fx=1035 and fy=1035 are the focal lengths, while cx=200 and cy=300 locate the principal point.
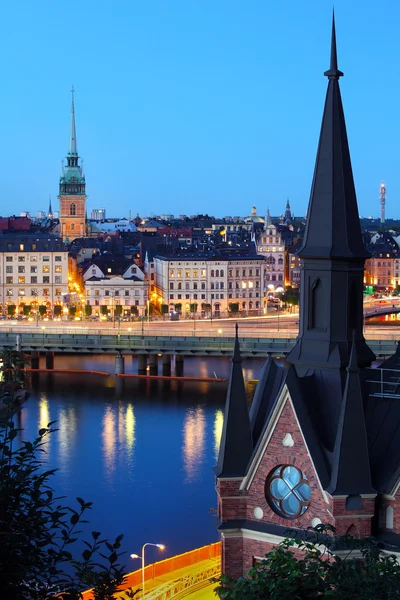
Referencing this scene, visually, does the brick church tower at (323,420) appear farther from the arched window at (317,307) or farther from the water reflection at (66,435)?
the water reflection at (66,435)

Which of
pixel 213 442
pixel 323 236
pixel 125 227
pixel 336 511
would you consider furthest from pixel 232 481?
pixel 125 227

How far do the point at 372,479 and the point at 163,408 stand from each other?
3315cm

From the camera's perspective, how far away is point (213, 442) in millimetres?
36625

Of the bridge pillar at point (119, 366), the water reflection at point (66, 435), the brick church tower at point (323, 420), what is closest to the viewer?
the brick church tower at point (323, 420)

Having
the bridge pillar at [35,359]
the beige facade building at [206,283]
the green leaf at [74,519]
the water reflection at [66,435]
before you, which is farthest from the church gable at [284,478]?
the beige facade building at [206,283]

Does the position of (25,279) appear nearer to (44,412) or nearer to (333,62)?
(44,412)

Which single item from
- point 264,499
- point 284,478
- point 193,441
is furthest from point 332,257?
point 193,441

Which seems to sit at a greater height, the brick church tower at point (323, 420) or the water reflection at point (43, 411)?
the brick church tower at point (323, 420)

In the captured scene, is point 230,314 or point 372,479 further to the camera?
point 230,314

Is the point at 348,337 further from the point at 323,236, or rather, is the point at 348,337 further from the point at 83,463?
the point at 83,463

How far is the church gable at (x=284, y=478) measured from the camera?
11648 millimetres

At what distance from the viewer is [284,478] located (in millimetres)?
11859

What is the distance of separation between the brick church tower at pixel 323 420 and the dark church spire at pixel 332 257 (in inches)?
0.5

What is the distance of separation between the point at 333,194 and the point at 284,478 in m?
3.48
